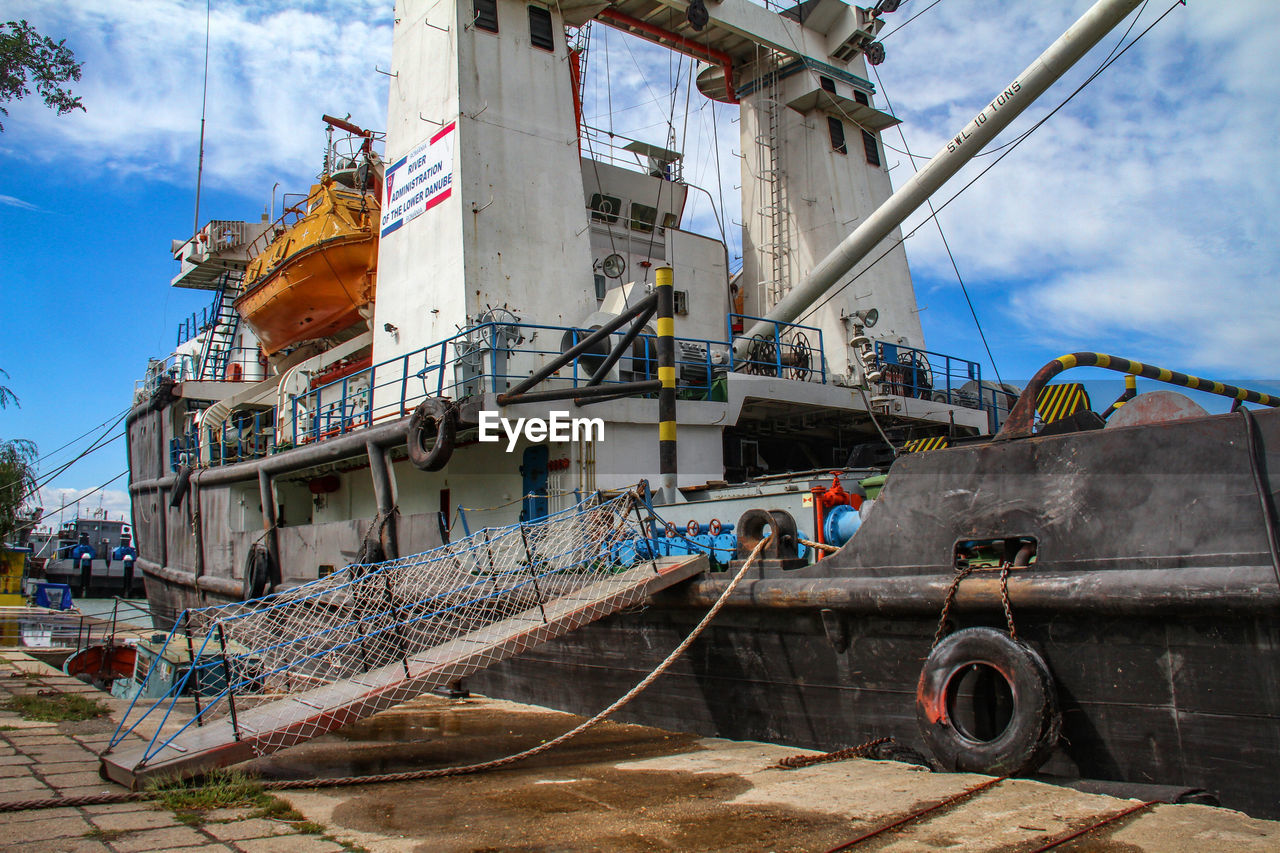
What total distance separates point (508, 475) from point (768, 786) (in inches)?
248

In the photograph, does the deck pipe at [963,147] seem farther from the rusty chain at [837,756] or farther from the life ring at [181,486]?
the life ring at [181,486]

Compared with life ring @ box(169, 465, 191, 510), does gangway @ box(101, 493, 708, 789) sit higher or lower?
lower

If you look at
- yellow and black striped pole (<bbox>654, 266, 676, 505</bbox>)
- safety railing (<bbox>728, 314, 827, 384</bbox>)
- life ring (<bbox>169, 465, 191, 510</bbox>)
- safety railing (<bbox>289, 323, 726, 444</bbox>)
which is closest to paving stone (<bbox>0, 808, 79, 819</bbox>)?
yellow and black striped pole (<bbox>654, 266, 676, 505</bbox>)

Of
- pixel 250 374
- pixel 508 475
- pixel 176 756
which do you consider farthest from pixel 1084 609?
pixel 250 374

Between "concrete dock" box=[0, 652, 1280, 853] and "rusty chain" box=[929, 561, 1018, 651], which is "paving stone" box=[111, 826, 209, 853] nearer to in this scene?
"concrete dock" box=[0, 652, 1280, 853]

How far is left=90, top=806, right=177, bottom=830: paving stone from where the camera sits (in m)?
4.25

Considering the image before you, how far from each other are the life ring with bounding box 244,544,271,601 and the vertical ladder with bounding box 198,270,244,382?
790 centimetres

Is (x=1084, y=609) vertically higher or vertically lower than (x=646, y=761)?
higher

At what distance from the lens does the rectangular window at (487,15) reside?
41.3ft

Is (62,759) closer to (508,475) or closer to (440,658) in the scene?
(440,658)

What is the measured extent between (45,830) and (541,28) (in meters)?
12.1

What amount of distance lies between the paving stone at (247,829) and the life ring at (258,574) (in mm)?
9722

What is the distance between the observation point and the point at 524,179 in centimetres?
1244

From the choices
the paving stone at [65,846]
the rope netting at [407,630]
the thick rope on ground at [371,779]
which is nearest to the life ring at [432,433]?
the rope netting at [407,630]
